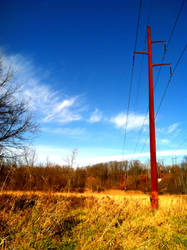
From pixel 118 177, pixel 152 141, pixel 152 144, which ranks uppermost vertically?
pixel 152 141

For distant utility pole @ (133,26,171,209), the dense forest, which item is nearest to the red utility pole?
distant utility pole @ (133,26,171,209)

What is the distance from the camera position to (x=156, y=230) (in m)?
4.42

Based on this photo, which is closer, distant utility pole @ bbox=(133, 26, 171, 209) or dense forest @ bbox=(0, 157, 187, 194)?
distant utility pole @ bbox=(133, 26, 171, 209)

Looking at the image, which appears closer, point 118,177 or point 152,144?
point 152,144

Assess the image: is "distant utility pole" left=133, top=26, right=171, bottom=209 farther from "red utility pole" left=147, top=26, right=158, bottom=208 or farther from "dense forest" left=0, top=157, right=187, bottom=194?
"dense forest" left=0, top=157, right=187, bottom=194

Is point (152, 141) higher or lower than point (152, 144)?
higher

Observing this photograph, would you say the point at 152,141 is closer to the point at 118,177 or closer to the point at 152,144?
the point at 152,144

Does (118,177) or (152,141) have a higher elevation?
(152,141)

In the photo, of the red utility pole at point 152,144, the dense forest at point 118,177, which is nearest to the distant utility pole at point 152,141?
the red utility pole at point 152,144

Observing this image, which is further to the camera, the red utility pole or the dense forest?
the dense forest

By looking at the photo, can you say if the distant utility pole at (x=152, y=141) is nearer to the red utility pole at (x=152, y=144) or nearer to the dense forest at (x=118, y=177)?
the red utility pole at (x=152, y=144)

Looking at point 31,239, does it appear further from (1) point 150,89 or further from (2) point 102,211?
(1) point 150,89

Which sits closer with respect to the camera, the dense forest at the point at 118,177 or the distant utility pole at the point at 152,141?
the distant utility pole at the point at 152,141

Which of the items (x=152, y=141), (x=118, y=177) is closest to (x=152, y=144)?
(x=152, y=141)
